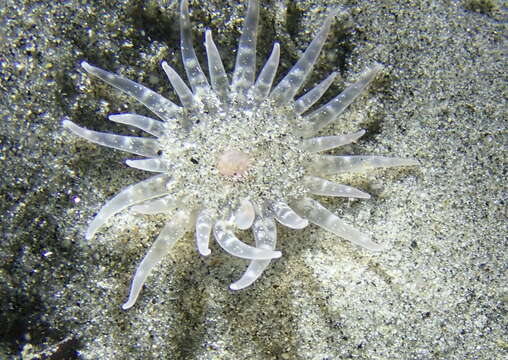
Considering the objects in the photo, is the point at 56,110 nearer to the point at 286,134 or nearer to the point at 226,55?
the point at 226,55

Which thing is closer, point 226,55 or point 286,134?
point 286,134

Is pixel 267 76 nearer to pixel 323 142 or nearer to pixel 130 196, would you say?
pixel 323 142

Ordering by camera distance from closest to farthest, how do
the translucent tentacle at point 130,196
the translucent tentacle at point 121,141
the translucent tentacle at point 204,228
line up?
Answer: 1. the translucent tentacle at point 204,228
2. the translucent tentacle at point 130,196
3. the translucent tentacle at point 121,141

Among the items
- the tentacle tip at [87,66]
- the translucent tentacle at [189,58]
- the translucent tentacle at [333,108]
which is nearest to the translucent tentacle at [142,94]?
the tentacle tip at [87,66]

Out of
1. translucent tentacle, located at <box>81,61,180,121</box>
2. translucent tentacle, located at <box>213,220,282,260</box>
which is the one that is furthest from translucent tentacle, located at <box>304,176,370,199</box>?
translucent tentacle, located at <box>81,61,180,121</box>

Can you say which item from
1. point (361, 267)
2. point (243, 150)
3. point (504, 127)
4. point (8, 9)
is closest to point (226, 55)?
point (243, 150)

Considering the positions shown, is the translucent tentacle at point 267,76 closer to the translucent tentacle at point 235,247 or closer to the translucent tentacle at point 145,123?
the translucent tentacle at point 145,123
